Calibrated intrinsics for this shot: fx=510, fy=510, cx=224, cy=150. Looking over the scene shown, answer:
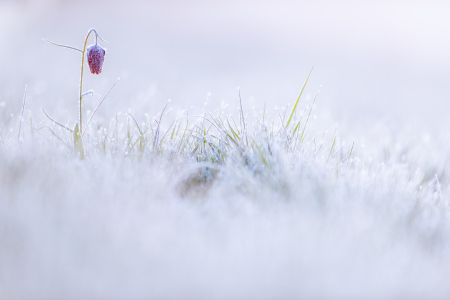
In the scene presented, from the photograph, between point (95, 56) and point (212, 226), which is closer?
point (212, 226)

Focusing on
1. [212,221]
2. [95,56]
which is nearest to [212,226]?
[212,221]

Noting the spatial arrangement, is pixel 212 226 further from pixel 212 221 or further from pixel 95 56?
pixel 95 56

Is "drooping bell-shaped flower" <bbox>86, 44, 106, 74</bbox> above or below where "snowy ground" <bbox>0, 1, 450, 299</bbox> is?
above

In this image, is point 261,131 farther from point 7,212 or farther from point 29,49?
point 29,49

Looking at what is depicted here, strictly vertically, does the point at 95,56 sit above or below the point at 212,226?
above

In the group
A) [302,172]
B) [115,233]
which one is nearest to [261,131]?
[302,172]

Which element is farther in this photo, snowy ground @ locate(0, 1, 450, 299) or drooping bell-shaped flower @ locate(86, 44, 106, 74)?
drooping bell-shaped flower @ locate(86, 44, 106, 74)

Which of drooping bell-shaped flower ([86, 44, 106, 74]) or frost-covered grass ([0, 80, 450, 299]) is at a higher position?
drooping bell-shaped flower ([86, 44, 106, 74])

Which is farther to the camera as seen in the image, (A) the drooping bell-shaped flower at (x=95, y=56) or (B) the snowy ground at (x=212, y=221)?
(A) the drooping bell-shaped flower at (x=95, y=56)

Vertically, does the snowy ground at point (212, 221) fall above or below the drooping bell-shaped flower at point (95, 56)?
below
